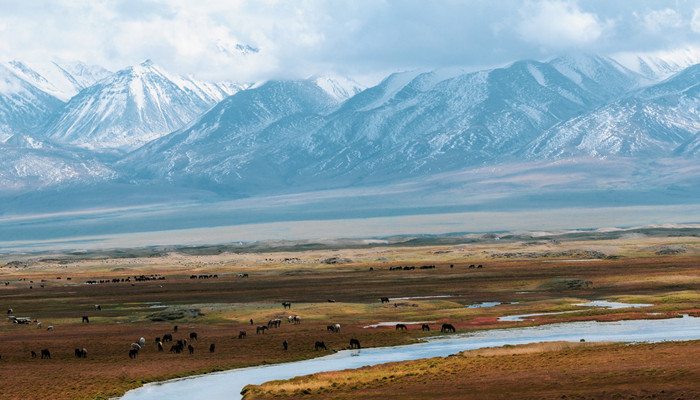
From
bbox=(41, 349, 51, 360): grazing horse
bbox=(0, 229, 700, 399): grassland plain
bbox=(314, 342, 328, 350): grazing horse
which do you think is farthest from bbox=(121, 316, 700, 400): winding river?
bbox=(41, 349, 51, 360): grazing horse

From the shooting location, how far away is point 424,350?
6794 cm

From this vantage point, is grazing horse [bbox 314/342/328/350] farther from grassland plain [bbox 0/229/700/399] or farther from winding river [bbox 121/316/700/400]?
winding river [bbox 121/316/700/400]

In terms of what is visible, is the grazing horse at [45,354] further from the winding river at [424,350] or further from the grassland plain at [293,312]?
the winding river at [424,350]

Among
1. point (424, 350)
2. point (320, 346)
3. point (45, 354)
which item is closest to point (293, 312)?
point (320, 346)

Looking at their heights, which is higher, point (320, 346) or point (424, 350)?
point (320, 346)

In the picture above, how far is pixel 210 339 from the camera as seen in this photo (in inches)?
3009

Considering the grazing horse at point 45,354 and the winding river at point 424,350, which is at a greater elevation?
the grazing horse at point 45,354

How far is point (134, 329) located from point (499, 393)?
150 ft

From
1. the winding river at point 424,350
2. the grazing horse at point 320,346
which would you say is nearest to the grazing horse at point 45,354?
the winding river at point 424,350

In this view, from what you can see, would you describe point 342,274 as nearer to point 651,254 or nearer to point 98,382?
point 651,254

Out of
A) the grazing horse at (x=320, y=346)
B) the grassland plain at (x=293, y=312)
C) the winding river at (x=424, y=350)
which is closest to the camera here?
the winding river at (x=424, y=350)

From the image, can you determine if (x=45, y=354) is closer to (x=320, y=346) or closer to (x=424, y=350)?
(x=320, y=346)

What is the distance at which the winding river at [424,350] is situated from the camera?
186 ft

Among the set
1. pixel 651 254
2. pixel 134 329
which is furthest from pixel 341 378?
pixel 651 254
